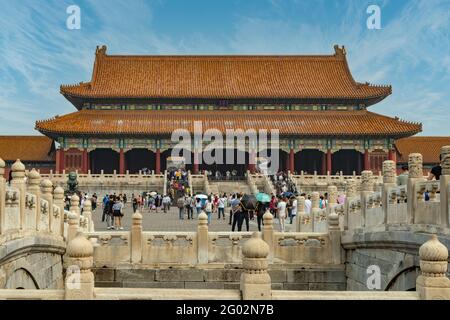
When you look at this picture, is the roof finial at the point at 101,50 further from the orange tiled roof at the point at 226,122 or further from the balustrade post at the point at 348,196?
the balustrade post at the point at 348,196

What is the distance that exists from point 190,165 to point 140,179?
8.43 metres

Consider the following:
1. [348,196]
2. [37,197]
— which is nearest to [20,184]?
[37,197]

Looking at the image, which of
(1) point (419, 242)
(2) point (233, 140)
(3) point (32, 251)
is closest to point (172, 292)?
(1) point (419, 242)

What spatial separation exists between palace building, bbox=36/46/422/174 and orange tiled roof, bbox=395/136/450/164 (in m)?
4.25

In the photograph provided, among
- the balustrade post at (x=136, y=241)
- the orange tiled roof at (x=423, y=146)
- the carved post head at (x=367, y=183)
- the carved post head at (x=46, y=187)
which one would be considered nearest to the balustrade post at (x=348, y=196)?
the carved post head at (x=367, y=183)

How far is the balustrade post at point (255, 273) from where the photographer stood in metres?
6.60

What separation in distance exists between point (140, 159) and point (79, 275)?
136 feet

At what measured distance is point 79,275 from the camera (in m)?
6.56

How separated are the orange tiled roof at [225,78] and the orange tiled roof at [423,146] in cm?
536

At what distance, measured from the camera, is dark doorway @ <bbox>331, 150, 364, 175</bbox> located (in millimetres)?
46938

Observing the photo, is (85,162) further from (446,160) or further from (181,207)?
(446,160)

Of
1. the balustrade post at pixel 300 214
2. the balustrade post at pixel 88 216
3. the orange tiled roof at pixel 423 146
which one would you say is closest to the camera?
the balustrade post at pixel 88 216
